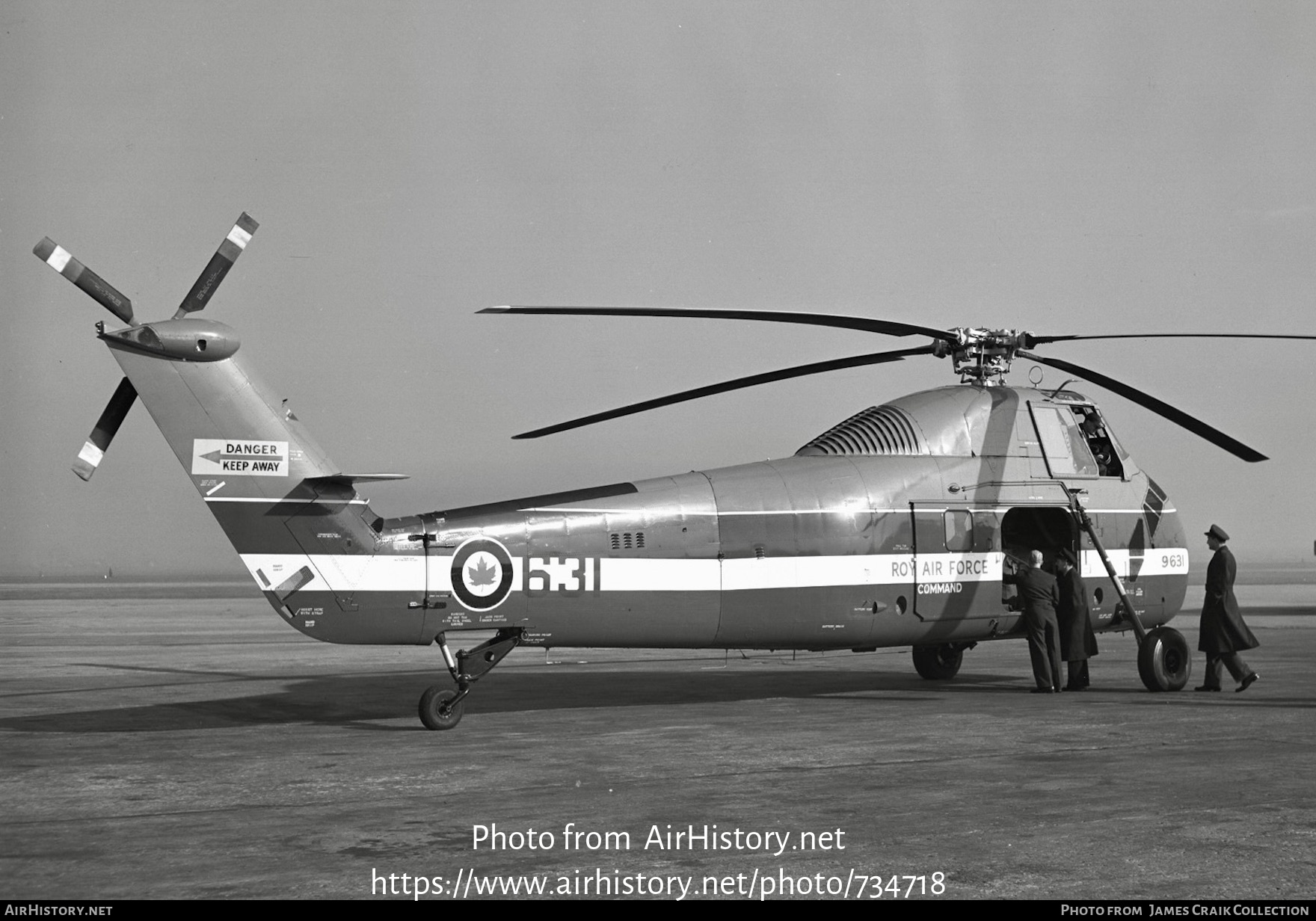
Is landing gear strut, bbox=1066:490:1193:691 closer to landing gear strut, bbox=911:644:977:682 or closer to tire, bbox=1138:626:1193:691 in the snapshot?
tire, bbox=1138:626:1193:691

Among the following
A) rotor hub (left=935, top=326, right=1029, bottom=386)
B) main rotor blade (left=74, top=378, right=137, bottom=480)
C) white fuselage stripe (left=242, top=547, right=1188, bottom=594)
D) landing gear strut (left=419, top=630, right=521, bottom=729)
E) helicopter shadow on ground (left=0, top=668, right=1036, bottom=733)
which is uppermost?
rotor hub (left=935, top=326, right=1029, bottom=386)

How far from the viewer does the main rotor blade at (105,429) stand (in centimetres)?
1068

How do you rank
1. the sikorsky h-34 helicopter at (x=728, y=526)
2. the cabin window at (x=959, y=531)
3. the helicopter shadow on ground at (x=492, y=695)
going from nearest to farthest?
the sikorsky h-34 helicopter at (x=728, y=526) → the helicopter shadow on ground at (x=492, y=695) → the cabin window at (x=959, y=531)

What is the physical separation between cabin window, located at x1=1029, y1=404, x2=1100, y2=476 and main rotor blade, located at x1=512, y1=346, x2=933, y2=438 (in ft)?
5.38

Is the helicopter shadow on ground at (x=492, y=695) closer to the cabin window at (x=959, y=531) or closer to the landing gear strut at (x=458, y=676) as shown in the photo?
the landing gear strut at (x=458, y=676)

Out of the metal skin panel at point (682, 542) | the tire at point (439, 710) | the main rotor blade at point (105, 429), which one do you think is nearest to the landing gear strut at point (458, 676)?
the tire at point (439, 710)

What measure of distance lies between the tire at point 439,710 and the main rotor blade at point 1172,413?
809 centimetres

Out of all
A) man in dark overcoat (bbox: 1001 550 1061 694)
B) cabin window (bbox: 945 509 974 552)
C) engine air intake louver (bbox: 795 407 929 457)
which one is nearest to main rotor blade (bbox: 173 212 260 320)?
engine air intake louver (bbox: 795 407 929 457)

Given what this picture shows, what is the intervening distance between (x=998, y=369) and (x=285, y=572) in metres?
9.30

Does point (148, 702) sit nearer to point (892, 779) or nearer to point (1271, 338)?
point (892, 779)

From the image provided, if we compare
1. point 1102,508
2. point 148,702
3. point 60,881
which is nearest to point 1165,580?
point 1102,508

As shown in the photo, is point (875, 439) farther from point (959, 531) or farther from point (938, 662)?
point (938, 662)

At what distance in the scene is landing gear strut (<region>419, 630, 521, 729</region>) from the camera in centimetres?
1222

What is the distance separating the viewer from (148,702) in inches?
604
